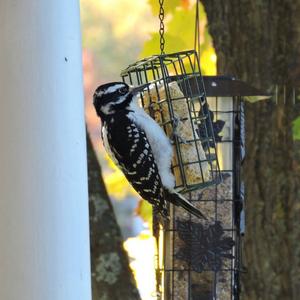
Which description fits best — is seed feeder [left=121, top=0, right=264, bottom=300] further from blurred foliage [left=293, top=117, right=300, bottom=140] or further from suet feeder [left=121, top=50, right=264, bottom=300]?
blurred foliage [left=293, top=117, right=300, bottom=140]

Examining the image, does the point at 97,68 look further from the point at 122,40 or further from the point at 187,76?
the point at 187,76

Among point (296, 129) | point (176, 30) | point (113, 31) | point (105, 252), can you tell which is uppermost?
point (113, 31)

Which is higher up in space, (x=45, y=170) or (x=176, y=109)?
(x=176, y=109)

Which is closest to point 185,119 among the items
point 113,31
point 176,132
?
point 176,132

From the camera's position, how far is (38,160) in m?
1.78

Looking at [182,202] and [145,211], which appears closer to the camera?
[182,202]

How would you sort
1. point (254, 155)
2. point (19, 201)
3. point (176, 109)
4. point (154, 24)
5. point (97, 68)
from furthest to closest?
point (97, 68) → point (154, 24) → point (254, 155) → point (176, 109) → point (19, 201)

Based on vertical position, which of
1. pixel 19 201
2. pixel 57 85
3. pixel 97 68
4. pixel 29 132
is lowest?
pixel 19 201

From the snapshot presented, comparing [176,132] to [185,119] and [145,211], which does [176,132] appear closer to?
[185,119]

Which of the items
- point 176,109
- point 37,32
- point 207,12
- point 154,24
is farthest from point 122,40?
point 37,32

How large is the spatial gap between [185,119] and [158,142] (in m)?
0.15

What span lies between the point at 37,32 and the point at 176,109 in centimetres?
136

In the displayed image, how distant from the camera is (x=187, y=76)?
311 cm

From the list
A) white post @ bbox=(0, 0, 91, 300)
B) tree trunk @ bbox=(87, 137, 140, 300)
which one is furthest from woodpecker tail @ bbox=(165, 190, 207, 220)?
white post @ bbox=(0, 0, 91, 300)
